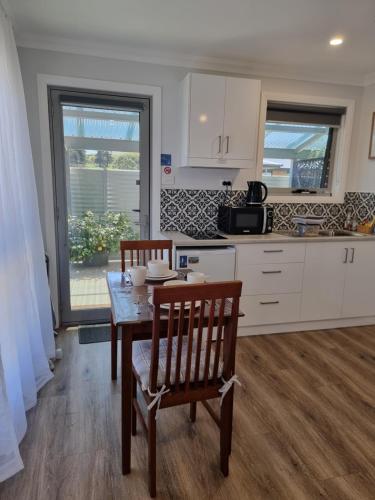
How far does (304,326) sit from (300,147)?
6.34 feet

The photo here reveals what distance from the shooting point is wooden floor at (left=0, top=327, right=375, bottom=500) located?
1596mm

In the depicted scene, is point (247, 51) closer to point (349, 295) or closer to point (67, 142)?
point (67, 142)

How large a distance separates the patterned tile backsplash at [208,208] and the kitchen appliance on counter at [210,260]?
566 millimetres

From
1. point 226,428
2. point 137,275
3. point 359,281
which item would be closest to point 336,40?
point 359,281

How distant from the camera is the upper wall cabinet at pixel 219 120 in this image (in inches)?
117

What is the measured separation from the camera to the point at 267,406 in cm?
220

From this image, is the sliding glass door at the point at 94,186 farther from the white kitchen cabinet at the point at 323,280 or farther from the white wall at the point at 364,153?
the white wall at the point at 364,153

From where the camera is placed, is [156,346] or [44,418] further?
[44,418]

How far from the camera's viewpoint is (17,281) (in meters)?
2.01

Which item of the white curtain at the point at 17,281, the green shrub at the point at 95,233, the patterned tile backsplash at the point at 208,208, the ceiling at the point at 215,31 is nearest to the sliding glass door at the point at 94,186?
the green shrub at the point at 95,233

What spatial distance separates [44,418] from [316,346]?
2.24 metres

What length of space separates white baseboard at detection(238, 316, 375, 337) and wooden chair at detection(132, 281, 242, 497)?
1.56 metres

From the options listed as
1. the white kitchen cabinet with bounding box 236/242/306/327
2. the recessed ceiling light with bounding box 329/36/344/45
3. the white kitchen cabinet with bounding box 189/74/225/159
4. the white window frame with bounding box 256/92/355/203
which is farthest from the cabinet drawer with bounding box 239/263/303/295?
the recessed ceiling light with bounding box 329/36/344/45

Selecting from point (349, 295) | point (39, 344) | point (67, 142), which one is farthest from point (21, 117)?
point (349, 295)
